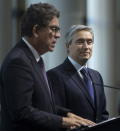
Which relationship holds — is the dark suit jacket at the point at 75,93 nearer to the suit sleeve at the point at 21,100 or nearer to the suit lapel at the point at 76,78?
the suit lapel at the point at 76,78

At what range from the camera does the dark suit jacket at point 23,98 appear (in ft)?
6.61

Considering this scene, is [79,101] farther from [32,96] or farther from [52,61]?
[52,61]

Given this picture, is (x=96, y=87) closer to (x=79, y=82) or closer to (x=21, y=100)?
(x=79, y=82)

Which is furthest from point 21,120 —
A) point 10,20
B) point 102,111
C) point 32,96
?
point 10,20

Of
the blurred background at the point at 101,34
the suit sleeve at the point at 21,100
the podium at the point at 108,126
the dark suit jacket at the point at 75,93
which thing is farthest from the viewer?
the blurred background at the point at 101,34

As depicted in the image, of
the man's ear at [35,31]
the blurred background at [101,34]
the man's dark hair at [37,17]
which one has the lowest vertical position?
the blurred background at [101,34]

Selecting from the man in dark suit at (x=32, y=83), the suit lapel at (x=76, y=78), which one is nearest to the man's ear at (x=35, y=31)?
the man in dark suit at (x=32, y=83)

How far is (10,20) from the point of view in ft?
16.2

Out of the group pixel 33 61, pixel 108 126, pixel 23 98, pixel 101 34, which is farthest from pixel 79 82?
pixel 101 34

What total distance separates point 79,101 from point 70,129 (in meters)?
0.59

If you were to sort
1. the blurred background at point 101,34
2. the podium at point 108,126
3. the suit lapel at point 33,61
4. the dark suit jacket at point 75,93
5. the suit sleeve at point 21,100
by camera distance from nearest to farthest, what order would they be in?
the podium at point 108,126 → the suit sleeve at point 21,100 → the suit lapel at point 33,61 → the dark suit jacket at point 75,93 → the blurred background at point 101,34

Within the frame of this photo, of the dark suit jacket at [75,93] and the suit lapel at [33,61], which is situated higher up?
the suit lapel at [33,61]

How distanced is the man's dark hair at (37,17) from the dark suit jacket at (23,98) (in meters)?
0.13

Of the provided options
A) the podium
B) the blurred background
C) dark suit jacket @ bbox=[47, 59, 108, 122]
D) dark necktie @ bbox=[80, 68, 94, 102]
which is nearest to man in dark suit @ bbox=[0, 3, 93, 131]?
the podium
